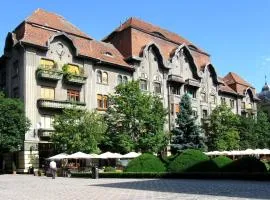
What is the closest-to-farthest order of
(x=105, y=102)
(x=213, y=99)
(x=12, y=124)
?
(x=12, y=124)
(x=105, y=102)
(x=213, y=99)

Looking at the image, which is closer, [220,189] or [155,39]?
[220,189]

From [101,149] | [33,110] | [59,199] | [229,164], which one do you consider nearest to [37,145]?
[33,110]

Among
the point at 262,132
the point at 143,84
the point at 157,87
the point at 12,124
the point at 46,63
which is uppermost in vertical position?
the point at 46,63

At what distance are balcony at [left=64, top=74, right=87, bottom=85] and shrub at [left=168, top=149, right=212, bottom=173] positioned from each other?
1767 cm

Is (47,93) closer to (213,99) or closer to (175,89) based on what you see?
(175,89)

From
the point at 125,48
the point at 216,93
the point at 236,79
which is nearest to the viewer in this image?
the point at 125,48

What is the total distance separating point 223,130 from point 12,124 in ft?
86.7

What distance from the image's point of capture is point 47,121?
4538cm

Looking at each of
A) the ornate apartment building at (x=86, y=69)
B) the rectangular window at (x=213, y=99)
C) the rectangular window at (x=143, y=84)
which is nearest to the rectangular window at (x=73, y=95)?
the ornate apartment building at (x=86, y=69)

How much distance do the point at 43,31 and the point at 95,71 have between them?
7.11 m

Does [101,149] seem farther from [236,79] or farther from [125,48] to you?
[236,79]

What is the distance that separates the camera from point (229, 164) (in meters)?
30.6

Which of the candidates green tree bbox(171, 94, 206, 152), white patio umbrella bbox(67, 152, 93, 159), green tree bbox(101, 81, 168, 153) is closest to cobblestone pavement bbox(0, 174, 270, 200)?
white patio umbrella bbox(67, 152, 93, 159)

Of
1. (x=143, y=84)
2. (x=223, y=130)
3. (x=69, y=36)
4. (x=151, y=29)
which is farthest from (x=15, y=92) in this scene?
(x=223, y=130)
